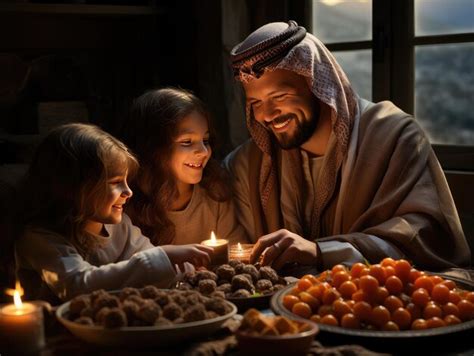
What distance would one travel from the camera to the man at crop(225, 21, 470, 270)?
265cm

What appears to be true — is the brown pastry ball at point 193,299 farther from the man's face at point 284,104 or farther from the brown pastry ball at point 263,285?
the man's face at point 284,104

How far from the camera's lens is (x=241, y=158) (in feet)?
10.4

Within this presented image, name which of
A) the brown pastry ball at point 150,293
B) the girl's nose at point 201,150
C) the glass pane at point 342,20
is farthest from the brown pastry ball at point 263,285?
the glass pane at point 342,20

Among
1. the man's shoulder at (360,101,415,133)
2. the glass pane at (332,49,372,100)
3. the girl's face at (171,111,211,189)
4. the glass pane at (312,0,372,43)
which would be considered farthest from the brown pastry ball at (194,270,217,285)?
the glass pane at (312,0,372,43)

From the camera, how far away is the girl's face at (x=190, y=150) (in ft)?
9.32

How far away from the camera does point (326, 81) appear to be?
285cm

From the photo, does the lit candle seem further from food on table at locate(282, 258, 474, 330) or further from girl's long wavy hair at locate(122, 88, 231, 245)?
girl's long wavy hair at locate(122, 88, 231, 245)

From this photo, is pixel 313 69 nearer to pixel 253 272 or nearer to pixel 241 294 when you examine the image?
pixel 253 272

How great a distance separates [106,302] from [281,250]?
2.84 feet

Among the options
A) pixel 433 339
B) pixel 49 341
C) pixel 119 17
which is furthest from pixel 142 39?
pixel 433 339

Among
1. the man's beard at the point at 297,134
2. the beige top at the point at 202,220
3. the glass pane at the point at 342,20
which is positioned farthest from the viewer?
the glass pane at the point at 342,20

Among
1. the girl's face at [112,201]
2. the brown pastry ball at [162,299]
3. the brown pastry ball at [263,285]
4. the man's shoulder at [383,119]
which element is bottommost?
the brown pastry ball at [263,285]

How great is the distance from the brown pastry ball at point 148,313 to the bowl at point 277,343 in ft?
0.72

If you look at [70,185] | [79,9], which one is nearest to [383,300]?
[70,185]
